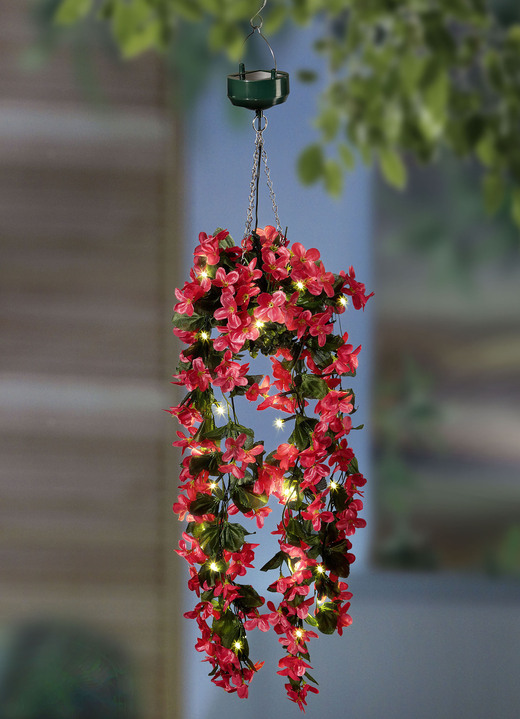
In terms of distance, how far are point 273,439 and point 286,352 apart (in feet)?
2.46

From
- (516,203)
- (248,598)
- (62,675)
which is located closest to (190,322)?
(248,598)

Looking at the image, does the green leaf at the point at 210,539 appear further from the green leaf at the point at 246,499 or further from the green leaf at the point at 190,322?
the green leaf at the point at 190,322

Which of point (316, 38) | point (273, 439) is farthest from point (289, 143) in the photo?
point (273, 439)

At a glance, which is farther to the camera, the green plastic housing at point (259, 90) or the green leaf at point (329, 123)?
the green leaf at point (329, 123)

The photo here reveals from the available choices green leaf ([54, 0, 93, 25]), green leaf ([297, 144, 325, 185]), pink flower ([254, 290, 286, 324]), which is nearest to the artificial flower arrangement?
pink flower ([254, 290, 286, 324])

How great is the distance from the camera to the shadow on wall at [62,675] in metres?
1.95

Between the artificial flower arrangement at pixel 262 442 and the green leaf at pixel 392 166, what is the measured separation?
0.69 m

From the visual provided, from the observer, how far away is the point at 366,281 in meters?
1.97

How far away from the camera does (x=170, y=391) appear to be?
6.34ft

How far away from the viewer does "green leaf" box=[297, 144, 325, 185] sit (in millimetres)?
1860

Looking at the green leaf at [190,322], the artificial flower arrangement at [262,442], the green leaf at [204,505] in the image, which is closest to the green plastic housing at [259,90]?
the artificial flower arrangement at [262,442]

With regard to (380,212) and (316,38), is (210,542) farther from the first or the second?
(316,38)

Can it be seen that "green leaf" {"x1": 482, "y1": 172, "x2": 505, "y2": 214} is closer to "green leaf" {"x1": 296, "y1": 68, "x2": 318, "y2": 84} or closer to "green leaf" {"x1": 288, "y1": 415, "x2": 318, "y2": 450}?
"green leaf" {"x1": 296, "y1": 68, "x2": 318, "y2": 84}

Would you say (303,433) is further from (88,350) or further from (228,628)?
(88,350)
